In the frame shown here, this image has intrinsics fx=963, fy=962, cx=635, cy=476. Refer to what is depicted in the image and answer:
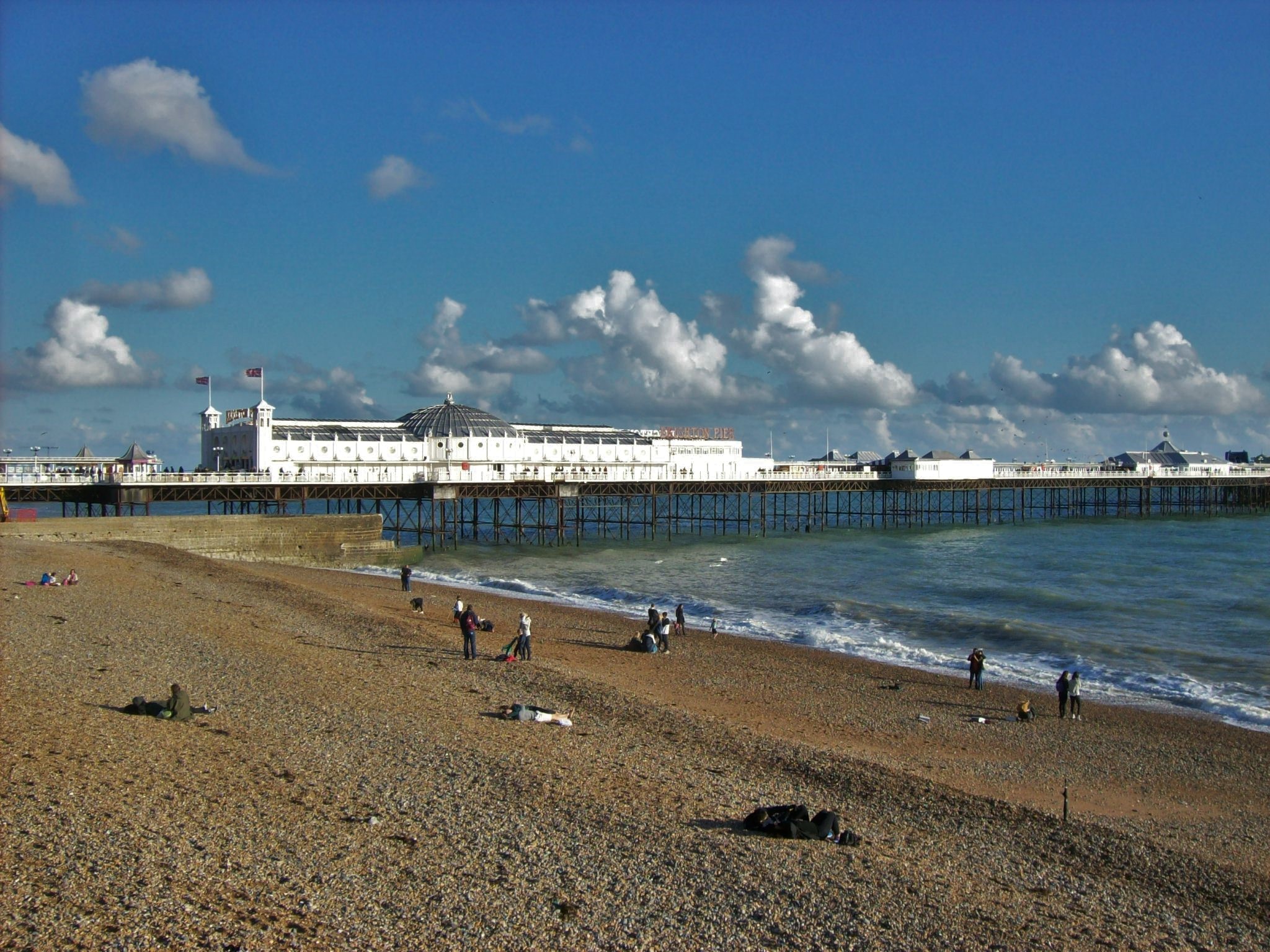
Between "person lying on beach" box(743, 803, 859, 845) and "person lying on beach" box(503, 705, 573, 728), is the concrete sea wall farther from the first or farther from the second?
"person lying on beach" box(743, 803, 859, 845)

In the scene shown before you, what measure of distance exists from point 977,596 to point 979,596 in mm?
68

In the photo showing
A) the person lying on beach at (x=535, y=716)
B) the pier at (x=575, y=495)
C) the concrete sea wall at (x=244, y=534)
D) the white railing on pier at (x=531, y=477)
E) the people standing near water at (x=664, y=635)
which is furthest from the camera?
the pier at (x=575, y=495)

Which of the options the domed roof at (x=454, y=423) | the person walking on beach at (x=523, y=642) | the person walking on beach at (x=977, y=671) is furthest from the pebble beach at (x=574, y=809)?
the domed roof at (x=454, y=423)

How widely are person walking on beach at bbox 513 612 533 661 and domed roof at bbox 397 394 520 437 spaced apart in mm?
38231

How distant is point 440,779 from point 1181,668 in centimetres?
1917

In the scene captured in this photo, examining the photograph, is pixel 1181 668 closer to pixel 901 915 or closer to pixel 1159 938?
pixel 1159 938

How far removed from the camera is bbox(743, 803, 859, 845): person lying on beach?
1023cm

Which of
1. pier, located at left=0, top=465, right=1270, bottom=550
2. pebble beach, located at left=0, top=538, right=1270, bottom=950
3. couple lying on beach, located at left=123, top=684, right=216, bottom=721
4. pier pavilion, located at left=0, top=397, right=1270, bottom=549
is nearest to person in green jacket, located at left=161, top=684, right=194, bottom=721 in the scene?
couple lying on beach, located at left=123, top=684, right=216, bottom=721

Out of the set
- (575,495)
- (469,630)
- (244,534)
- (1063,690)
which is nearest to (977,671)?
(1063,690)

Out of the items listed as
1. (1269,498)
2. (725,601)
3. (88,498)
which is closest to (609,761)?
(725,601)

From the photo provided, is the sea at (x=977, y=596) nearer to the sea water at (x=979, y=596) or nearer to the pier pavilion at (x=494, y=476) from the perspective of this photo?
the sea water at (x=979, y=596)

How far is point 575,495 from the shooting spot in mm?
56594

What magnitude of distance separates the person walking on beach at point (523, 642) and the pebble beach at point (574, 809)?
2.52 ft

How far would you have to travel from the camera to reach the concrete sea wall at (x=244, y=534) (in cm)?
3772
